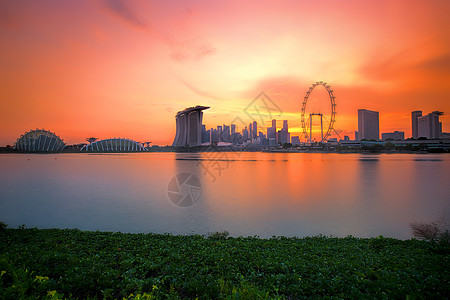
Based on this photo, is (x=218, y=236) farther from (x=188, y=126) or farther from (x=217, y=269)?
(x=188, y=126)

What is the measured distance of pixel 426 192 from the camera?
23.5 meters

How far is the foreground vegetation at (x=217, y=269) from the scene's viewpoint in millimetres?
4137

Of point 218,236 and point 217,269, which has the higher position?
point 217,269

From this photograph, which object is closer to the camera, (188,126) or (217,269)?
(217,269)

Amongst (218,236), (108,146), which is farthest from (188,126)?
(218,236)

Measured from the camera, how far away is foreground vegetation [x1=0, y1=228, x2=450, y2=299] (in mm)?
4137

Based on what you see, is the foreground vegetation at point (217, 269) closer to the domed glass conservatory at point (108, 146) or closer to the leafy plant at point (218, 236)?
the leafy plant at point (218, 236)

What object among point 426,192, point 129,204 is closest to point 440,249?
point 129,204

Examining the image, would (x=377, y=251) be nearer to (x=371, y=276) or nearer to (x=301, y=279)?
(x=371, y=276)

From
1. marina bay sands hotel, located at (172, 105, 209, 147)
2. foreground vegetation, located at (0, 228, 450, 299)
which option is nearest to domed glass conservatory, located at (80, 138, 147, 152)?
marina bay sands hotel, located at (172, 105, 209, 147)

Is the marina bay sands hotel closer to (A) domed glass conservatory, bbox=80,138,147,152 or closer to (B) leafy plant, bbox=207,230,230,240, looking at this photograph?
(A) domed glass conservatory, bbox=80,138,147,152

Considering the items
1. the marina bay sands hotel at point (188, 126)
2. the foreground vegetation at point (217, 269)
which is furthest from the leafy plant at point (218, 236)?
the marina bay sands hotel at point (188, 126)

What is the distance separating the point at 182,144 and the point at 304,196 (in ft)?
551

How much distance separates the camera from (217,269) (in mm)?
5148
